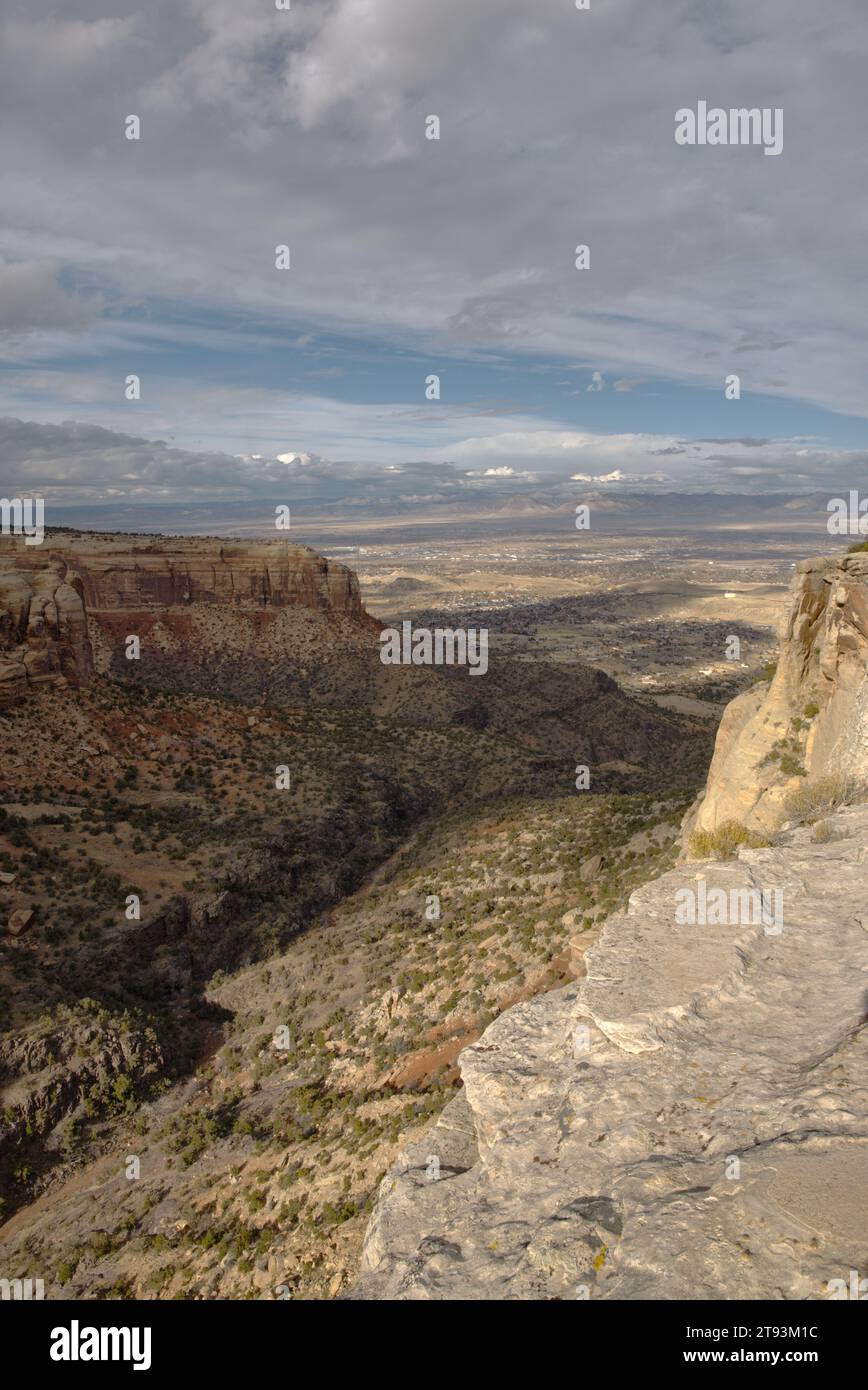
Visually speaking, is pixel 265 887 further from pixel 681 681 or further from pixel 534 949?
pixel 681 681

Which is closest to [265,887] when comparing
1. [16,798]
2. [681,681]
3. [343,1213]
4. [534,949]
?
[16,798]

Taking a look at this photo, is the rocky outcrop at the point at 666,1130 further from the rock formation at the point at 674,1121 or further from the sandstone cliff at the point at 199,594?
the sandstone cliff at the point at 199,594

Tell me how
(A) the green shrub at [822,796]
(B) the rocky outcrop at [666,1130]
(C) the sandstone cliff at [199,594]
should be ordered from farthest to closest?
(C) the sandstone cliff at [199,594] < (A) the green shrub at [822,796] < (B) the rocky outcrop at [666,1130]

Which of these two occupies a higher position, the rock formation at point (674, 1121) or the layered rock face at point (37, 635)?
the layered rock face at point (37, 635)

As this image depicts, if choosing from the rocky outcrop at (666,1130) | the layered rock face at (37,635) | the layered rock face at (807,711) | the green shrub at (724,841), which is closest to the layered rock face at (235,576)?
the layered rock face at (37,635)

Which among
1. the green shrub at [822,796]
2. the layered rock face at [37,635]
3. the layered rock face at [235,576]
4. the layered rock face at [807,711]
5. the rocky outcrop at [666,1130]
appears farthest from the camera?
the layered rock face at [235,576]

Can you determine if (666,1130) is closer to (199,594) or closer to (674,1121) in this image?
(674,1121)
